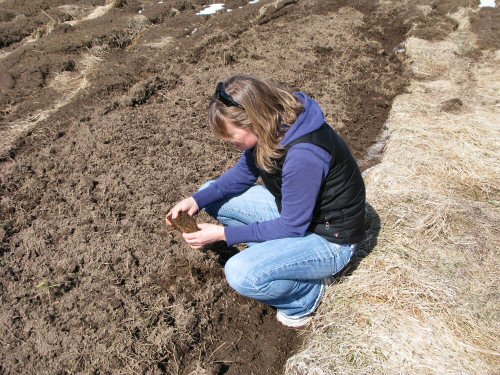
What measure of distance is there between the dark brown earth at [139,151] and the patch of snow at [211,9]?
8.9 inches

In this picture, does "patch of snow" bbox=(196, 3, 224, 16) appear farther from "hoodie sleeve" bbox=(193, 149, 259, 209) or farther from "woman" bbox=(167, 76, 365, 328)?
"woman" bbox=(167, 76, 365, 328)

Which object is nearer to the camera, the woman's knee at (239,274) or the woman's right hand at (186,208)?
the woman's knee at (239,274)

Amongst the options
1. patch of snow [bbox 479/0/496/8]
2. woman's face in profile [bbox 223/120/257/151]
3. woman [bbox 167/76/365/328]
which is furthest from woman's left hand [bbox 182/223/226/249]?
patch of snow [bbox 479/0/496/8]

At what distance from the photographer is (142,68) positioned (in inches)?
208

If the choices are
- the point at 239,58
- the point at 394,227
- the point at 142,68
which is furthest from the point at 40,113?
the point at 394,227

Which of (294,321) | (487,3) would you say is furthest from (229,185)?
(487,3)

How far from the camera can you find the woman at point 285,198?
201 centimetres

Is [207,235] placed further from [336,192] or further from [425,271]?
[425,271]

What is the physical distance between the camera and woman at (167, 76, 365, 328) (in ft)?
6.59

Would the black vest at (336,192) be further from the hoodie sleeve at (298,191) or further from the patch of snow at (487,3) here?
the patch of snow at (487,3)

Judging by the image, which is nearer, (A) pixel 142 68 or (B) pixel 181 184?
(B) pixel 181 184

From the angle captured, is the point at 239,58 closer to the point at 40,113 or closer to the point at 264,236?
the point at 40,113

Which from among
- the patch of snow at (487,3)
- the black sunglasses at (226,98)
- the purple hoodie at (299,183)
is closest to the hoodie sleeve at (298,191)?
the purple hoodie at (299,183)

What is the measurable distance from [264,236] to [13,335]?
5.05ft
